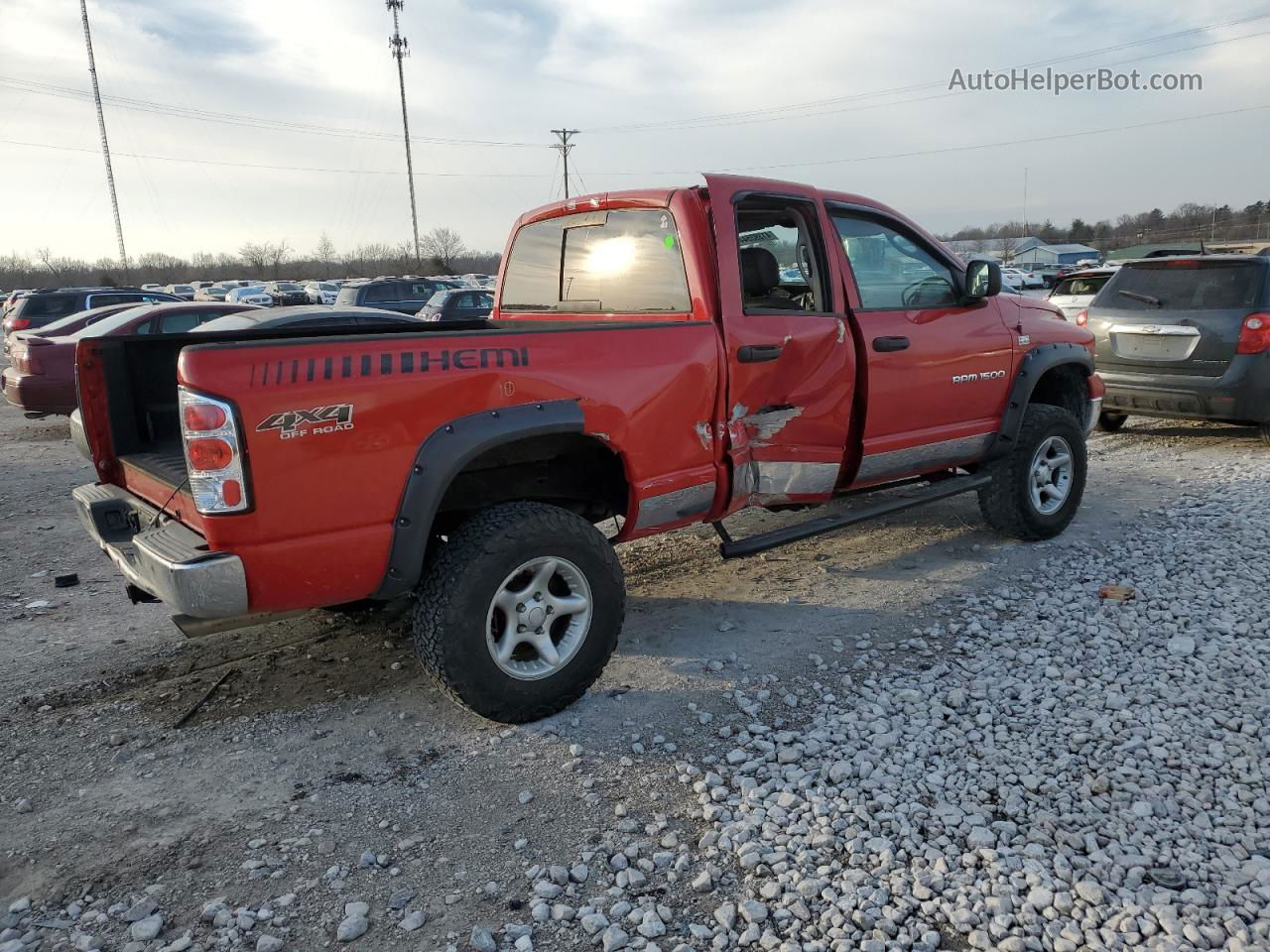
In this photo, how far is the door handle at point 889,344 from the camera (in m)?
4.67

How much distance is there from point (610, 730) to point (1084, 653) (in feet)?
7.34

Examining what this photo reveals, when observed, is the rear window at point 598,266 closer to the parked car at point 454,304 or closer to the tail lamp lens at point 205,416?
the tail lamp lens at point 205,416

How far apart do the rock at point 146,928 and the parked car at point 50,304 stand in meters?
14.5

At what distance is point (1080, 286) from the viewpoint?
12148mm

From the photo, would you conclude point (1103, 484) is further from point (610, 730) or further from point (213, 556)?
point (213, 556)

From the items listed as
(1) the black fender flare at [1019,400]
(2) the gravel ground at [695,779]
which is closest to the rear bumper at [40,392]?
(2) the gravel ground at [695,779]

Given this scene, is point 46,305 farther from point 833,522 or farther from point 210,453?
point 833,522

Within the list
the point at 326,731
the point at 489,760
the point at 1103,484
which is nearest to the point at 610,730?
the point at 489,760

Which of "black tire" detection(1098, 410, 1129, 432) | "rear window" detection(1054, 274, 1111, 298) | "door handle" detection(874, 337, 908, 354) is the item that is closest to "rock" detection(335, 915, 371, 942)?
"door handle" detection(874, 337, 908, 354)

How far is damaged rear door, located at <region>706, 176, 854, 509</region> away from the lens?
4137 millimetres

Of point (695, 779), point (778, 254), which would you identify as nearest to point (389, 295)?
point (778, 254)

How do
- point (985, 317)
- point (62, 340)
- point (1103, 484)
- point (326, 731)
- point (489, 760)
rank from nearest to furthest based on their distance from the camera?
point (489, 760), point (326, 731), point (985, 317), point (1103, 484), point (62, 340)

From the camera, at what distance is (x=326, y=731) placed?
11.6 ft

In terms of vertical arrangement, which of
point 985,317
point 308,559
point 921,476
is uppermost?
point 985,317
